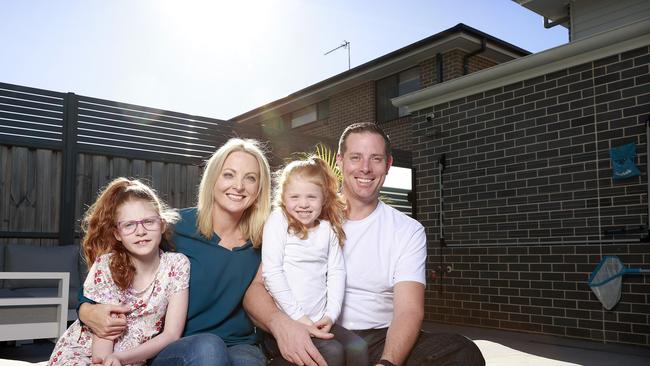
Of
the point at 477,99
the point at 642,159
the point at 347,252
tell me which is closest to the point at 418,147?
the point at 477,99

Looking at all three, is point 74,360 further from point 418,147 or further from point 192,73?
Result: point 418,147

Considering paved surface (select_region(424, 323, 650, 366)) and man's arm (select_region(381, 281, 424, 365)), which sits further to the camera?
paved surface (select_region(424, 323, 650, 366))

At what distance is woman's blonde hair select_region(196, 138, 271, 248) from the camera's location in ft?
7.27

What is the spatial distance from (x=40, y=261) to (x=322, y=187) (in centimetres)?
484

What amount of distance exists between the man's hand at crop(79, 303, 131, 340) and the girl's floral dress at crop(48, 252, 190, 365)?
0.03 m

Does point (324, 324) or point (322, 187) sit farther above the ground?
point (322, 187)

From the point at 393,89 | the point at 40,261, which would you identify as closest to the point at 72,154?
the point at 40,261

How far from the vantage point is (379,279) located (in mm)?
2260

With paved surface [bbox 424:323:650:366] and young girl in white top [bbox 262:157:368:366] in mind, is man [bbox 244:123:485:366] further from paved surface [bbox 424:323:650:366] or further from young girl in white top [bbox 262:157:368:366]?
paved surface [bbox 424:323:650:366]

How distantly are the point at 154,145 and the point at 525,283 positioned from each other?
446cm

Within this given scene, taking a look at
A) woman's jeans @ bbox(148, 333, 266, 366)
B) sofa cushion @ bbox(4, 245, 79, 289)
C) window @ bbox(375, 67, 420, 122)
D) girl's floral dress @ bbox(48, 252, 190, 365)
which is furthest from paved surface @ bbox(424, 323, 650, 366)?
window @ bbox(375, 67, 420, 122)

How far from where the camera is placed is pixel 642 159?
5469mm

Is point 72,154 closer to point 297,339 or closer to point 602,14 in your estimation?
point 297,339

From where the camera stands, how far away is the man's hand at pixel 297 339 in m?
1.88
